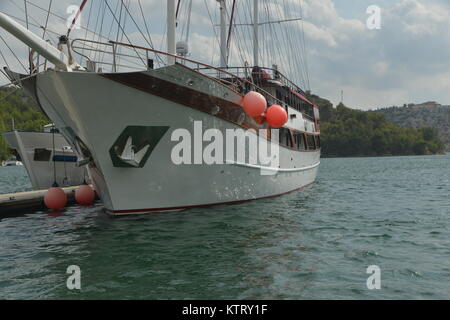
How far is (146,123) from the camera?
10.1 m

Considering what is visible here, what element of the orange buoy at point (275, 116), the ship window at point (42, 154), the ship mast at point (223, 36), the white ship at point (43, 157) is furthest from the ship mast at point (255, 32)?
the ship window at point (42, 154)

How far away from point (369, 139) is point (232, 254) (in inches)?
5283

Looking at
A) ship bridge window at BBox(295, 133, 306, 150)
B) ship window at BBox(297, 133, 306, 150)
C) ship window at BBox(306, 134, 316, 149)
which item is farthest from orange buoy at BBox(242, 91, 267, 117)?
ship window at BBox(306, 134, 316, 149)

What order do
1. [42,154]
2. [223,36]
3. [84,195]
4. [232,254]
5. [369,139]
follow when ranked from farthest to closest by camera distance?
[369,139]
[42,154]
[223,36]
[84,195]
[232,254]

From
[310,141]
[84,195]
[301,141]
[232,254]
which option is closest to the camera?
[232,254]

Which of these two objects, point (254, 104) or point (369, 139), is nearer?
point (254, 104)

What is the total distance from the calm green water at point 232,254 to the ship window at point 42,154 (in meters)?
6.74

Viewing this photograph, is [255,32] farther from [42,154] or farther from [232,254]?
[232,254]

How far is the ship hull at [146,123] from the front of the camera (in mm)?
9617

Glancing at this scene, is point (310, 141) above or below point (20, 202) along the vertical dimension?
above

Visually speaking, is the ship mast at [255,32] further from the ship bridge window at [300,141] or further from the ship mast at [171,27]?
the ship mast at [171,27]

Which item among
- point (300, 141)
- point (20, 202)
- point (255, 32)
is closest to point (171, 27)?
point (20, 202)
